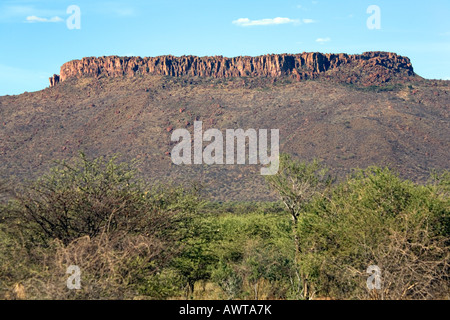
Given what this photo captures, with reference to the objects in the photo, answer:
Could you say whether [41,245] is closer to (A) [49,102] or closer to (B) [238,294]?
(B) [238,294]

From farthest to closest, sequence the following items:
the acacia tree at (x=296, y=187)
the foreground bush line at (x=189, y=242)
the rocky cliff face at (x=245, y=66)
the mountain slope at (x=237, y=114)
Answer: the rocky cliff face at (x=245, y=66) < the mountain slope at (x=237, y=114) < the acacia tree at (x=296, y=187) < the foreground bush line at (x=189, y=242)

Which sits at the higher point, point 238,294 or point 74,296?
point 74,296

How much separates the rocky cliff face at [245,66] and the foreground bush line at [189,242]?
10287 cm

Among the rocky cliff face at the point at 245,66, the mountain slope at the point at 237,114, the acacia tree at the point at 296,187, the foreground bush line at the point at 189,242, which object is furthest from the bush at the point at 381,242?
the rocky cliff face at the point at 245,66

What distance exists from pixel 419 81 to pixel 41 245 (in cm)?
11254

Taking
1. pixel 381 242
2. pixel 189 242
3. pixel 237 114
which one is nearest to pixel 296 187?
pixel 189 242

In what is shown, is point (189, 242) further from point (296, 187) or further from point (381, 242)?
point (381, 242)

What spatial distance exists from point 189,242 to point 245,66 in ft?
362

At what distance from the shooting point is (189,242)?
20312 mm

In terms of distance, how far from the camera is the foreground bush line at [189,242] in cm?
1265

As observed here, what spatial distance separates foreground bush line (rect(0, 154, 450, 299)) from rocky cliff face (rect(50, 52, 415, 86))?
4050 inches

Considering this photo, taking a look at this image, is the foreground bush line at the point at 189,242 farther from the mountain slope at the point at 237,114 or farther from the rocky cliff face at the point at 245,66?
the rocky cliff face at the point at 245,66
